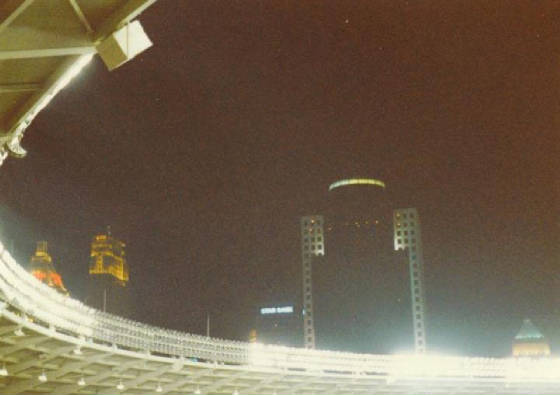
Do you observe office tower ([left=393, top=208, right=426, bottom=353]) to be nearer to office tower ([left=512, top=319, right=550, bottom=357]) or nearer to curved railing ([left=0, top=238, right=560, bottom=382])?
office tower ([left=512, top=319, right=550, bottom=357])

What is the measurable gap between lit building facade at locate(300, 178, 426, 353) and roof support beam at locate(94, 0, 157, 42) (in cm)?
15038

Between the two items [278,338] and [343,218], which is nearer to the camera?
[278,338]

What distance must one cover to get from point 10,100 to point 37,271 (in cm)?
18322

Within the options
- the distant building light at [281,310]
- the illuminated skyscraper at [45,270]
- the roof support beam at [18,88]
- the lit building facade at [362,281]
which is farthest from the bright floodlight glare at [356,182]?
the roof support beam at [18,88]

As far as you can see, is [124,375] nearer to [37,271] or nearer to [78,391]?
[78,391]

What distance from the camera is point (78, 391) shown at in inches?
1818

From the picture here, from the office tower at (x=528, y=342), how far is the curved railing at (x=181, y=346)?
2718 inches

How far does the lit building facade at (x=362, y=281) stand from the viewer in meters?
157

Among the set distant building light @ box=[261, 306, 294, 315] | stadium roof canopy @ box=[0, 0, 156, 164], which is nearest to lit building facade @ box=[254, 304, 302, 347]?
distant building light @ box=[261, 306, 294, 315]

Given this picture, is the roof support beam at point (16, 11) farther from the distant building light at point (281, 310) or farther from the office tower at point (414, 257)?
the distant building light at point (281, 310)

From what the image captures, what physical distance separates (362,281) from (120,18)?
15343cm

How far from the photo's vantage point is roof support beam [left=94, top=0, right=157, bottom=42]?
7.13 m

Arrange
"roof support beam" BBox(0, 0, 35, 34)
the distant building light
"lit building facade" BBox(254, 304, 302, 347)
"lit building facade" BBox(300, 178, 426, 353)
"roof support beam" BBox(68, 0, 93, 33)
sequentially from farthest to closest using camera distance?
the distant building light
"lit building facade" BBox(254, 304, 302, 347)
"lit building facade" BBox(300, 178, 426, 353)
"roof support beam" BBox(68, 0, 93, 33)
"roof support beam" BBox(0, 0, 35, 34)

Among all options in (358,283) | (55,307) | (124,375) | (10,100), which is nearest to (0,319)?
(55,307)
